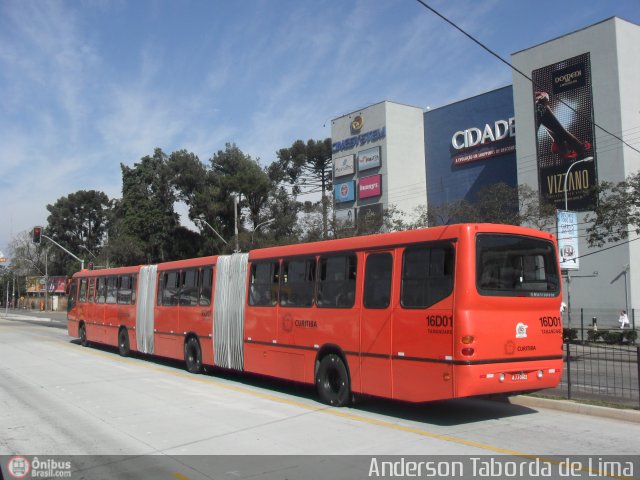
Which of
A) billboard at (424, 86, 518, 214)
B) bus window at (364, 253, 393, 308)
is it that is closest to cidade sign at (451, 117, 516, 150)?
billboard at (424, 86, 518, 214)

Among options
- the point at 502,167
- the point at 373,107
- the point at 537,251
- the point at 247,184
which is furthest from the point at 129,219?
the point at 537,251

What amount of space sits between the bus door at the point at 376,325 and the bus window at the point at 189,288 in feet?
23.3

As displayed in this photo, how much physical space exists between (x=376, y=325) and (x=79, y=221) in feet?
313

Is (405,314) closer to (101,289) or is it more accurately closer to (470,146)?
(101,289)

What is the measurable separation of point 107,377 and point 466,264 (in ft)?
33.4

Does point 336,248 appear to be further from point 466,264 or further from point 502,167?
point 502,167

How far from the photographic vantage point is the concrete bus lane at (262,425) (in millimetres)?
7488

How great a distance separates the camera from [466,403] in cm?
1076

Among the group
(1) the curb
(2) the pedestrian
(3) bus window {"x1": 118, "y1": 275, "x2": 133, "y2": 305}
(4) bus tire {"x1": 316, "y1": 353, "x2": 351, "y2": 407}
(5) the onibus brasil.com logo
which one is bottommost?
(5) the onibus brasil.com logo

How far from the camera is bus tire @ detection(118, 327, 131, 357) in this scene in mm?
20078

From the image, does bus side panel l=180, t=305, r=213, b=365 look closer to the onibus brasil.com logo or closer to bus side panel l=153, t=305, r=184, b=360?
bus side panel l=153, t=305, r=184, b=360

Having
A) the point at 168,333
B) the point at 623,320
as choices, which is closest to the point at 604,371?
the point at 168,333

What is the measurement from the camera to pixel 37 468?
22.5 feet

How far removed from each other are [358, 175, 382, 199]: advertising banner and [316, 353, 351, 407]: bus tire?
42.5 meters
